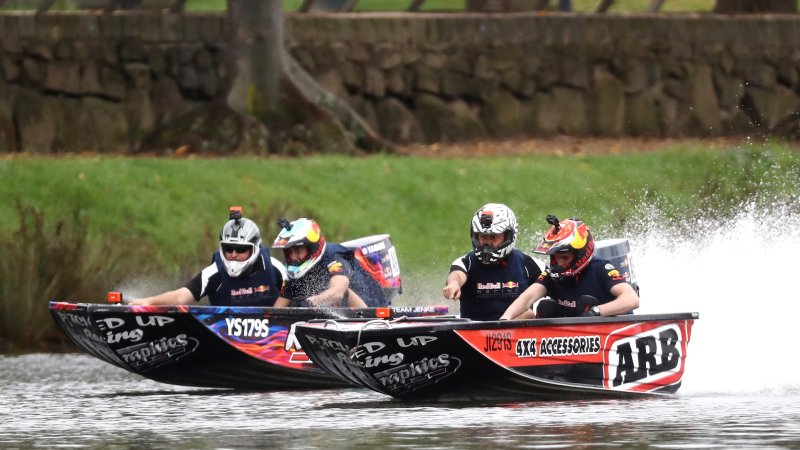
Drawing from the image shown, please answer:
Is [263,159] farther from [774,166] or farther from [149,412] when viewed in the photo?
[149,412]

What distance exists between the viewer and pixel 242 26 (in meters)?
32.3

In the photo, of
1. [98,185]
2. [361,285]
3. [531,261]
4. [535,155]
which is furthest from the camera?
[535,155]

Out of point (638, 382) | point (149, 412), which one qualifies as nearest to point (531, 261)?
point (638, 382)

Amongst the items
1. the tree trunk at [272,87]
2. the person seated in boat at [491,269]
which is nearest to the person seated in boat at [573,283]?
the person seated in boat at [491,269]

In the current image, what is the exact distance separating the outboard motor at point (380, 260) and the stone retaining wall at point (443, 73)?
35.0 ft

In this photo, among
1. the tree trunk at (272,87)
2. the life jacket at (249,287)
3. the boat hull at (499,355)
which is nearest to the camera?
the boat hull at (499,355)

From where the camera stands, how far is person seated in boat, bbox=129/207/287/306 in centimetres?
2130

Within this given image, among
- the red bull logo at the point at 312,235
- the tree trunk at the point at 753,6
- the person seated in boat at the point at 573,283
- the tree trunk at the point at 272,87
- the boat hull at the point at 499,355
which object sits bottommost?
the boat hull at the point at 499,355

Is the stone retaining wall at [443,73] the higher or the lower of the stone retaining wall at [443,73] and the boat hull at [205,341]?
the higher

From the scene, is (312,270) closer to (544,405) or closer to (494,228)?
(494,228)

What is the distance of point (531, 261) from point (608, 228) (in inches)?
364

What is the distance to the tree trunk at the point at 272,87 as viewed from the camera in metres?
32.2

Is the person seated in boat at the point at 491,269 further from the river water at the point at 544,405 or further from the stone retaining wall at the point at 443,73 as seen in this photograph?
the stone retaining wall at the point at 443,73

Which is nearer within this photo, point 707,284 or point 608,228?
point 707,284
